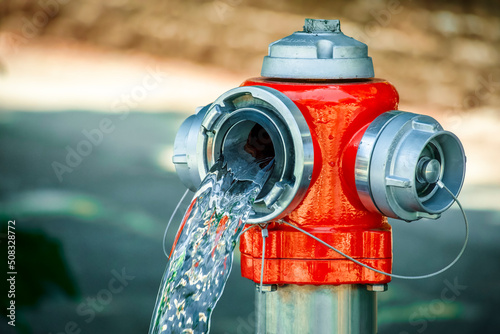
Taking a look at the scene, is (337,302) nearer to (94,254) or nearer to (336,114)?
(336,114)

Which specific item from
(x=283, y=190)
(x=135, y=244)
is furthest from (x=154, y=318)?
(x=135, y=244)

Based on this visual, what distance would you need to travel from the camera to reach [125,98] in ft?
9.67

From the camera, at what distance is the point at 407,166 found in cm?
125

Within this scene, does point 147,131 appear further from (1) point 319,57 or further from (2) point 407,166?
(2) point 407,166

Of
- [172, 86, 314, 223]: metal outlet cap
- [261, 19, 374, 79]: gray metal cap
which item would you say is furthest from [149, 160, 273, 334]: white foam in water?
[261, 19, 374, 79]: gray metal cap

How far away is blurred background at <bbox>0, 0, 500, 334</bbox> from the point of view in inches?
116

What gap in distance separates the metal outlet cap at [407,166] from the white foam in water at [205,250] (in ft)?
0.60

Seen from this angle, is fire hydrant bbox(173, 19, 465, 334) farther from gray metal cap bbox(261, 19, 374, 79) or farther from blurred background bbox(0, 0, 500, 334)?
blurred background bbox(0, 0, 500, 334)

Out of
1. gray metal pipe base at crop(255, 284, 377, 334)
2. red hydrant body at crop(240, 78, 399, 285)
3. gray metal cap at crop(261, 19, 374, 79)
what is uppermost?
gray metal cap at crop(261, 19, 374, 79)

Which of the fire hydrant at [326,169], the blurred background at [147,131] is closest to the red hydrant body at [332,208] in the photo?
the fire hydrant at [326,169]

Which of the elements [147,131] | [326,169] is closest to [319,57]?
[326,169]

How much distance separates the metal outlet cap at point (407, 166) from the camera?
126 cm

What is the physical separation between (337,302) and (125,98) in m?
1.75

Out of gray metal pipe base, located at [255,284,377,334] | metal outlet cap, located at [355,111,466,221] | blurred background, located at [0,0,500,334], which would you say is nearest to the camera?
metal outlet cap, located at [355,111,466,221]
